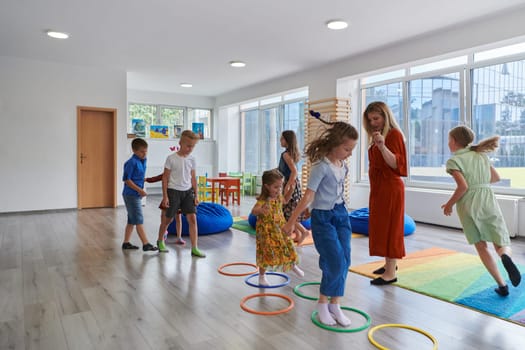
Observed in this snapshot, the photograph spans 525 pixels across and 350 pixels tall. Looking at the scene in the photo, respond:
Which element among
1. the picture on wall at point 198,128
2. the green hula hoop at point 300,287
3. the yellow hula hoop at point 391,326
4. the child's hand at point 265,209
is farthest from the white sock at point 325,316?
the picture on wall at point 198,128

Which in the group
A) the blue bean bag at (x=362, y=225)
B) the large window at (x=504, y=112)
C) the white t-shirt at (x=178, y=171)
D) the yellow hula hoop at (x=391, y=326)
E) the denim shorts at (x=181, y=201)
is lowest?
the yellow hula hoop at (x=391, y=326)

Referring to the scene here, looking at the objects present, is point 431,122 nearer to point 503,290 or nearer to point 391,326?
point 503,290

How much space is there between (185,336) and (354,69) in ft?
18.8

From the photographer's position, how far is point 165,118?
11.0 metres

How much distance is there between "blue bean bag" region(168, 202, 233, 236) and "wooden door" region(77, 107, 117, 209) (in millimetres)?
3270

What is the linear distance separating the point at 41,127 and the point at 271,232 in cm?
605

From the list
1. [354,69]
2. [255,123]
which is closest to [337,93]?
[354,69]

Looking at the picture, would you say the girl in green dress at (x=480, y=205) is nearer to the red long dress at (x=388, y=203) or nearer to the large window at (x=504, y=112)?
the red long dress at (x=388, y=203)

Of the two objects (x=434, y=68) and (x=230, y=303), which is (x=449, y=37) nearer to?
(x=434, y=68)

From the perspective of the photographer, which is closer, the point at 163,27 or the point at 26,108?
the point at 163,27

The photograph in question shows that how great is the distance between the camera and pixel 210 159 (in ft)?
38.1

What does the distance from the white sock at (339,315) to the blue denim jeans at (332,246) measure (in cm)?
13

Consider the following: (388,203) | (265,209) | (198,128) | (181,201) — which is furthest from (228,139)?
(388,203)

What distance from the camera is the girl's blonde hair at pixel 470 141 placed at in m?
2.88
